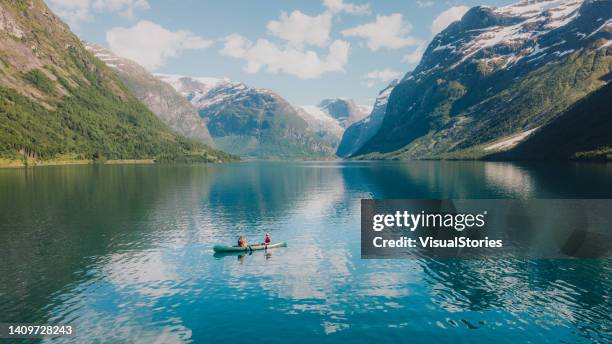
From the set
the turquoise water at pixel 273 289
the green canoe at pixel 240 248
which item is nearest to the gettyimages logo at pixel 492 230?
the turquoise water at pixel 273 289

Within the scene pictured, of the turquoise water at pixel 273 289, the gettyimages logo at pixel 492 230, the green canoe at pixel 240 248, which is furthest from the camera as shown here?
the gettyimages logo at pixel 492 230

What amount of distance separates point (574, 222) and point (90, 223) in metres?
103

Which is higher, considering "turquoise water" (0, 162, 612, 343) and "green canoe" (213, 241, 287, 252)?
"green canoe" (213, 241, 287, 252)

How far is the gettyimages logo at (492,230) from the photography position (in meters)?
68.8

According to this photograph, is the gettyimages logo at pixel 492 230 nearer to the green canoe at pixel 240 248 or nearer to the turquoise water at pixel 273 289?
the turquoise water at pixel 273 289

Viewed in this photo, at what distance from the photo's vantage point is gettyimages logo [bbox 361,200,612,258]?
6881 centimetres

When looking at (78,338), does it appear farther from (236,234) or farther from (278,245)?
(236,234)

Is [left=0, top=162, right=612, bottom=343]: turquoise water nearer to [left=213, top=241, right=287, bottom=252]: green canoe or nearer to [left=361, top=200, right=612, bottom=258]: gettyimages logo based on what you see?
[left=213, top=241, right=287, bottom=252]: green canoe

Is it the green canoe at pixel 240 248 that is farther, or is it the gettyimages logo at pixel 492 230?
the gettyimages logo at pixel 492 230

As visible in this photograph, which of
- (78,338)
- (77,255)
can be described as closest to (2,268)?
(77,255)

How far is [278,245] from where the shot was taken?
236 feet

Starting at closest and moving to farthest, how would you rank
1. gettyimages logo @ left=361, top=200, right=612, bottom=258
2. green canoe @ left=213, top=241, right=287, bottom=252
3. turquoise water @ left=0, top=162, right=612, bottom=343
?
1. turquoise water @ left=0, top=162, right=612, bottom=343
2. green canoe @ left=213, top=241, right=287, bottom=252
3. gettyimages logo @ left=361, top=200, right=612, bottom=258

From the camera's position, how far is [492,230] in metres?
85.5

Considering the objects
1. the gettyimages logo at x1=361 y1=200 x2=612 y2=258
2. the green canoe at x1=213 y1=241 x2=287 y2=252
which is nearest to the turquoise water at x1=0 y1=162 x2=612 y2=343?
the green canoe at x1=213 y1=241 x2=287 y2=252
